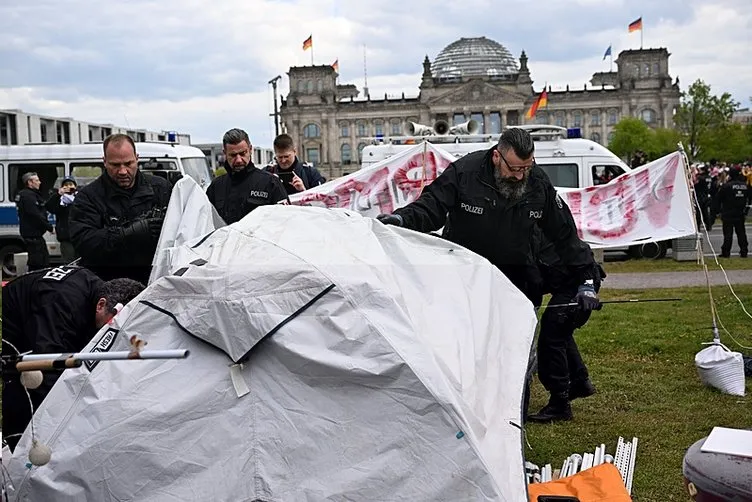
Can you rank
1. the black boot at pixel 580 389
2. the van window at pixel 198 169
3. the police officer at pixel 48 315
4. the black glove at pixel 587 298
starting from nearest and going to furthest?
the police officer at pixel 48 315
the black glove at pixel 587 298
the black boot at pixel 580 389
the van window at pixel 198 169

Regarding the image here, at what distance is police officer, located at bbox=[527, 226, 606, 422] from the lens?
20.9 feet

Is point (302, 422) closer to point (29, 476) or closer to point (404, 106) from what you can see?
point (29, 476)

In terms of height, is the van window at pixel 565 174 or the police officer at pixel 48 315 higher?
the van window at pixel 565 174

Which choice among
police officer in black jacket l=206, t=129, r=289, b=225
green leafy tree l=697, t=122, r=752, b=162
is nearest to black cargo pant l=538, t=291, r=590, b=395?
A: police officer in black jacket l=206, t=129, r=289, b=225

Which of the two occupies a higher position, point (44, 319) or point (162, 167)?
point (162, 167)

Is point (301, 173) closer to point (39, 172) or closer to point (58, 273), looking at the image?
point (58, 273)

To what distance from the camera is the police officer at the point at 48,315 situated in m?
4.39

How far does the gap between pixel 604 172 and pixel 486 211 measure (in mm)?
13566

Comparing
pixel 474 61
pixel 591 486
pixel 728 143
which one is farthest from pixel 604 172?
pixel 474 61

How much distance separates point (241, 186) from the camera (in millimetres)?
7098

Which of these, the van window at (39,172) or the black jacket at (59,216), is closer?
the black jacket at (59,216)

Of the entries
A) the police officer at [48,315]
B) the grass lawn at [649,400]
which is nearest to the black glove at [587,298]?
the grass lawn at [649,400]

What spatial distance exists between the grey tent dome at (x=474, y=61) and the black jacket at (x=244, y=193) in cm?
12008

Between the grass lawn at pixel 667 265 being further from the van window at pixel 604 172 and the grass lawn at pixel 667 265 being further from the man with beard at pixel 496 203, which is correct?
the man with beard at pixel 496 203
